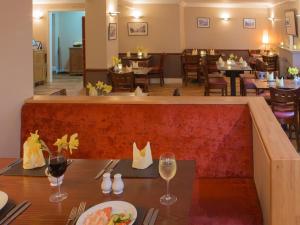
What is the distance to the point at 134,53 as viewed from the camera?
11.6m

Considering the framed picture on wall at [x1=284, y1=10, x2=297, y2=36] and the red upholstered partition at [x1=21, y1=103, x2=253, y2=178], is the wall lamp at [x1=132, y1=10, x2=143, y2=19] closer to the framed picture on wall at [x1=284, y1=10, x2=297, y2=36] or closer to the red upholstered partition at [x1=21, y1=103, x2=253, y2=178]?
the framed picture on wall at [x1=284, y1=10, x2=297, y2=36]

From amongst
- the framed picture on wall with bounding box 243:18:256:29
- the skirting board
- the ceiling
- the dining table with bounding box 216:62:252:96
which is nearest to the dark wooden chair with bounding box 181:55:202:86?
the skirting board

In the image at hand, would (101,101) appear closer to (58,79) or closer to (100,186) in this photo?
(100,186)

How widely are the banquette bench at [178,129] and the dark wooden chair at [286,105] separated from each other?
213 cm

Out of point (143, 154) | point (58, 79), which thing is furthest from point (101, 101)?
point (58, 79)

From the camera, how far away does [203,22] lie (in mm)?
12875

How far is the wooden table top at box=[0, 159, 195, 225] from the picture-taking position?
A: 59.3 inches

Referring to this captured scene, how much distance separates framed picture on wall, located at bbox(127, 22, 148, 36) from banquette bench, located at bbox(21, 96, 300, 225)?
345 inches

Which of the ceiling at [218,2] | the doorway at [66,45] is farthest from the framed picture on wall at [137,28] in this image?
the doorway at [66,45]

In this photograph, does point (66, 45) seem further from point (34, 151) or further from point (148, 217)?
point (148, 217)

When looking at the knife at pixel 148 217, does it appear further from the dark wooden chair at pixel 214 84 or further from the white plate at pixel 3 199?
the dark wooden chair at pixel 214 84

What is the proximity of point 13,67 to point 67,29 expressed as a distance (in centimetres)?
1197

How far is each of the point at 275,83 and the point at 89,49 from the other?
429 centimetres

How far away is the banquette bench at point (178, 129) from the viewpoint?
268 cm
